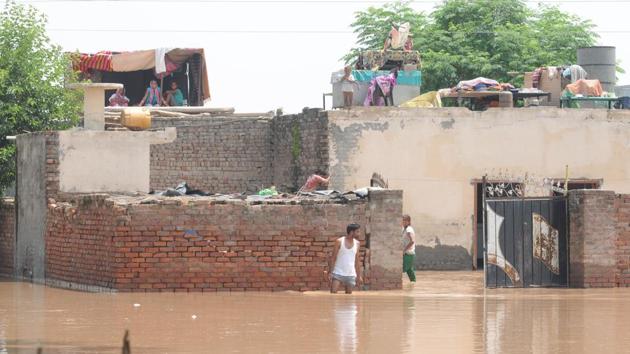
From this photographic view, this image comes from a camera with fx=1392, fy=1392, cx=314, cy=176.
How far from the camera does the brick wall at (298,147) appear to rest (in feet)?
90.8

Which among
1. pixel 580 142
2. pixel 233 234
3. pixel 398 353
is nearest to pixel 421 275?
pixel 580 142

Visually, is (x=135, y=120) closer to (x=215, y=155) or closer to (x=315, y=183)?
(x=315, y=183)

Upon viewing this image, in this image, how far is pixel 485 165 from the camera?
1102 inches

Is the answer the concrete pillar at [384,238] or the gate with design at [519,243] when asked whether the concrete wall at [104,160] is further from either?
the gate with design at [519,243]

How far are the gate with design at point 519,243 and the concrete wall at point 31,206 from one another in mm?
7441

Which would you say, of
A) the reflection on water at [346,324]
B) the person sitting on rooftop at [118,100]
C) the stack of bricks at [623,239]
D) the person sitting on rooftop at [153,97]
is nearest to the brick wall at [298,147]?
the person sitting on rooftop at [153,97]

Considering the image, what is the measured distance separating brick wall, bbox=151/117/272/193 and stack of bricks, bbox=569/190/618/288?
9450 mm

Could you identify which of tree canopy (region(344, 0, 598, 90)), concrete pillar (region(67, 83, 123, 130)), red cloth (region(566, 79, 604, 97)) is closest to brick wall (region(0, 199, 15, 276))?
concrete pillar (region(67, 83, 123, 130))

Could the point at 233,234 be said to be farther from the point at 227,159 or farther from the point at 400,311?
the point at 227,159

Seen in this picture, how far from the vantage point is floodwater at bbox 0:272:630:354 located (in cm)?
1442

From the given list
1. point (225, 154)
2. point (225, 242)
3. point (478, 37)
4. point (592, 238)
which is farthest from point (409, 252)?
point (478, 37)

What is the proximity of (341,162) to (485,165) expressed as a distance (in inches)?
116

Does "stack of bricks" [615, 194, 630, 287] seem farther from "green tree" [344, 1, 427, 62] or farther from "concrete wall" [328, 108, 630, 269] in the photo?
"green tree" [344, 1, 427, 62]

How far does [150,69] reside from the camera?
34562 mm
